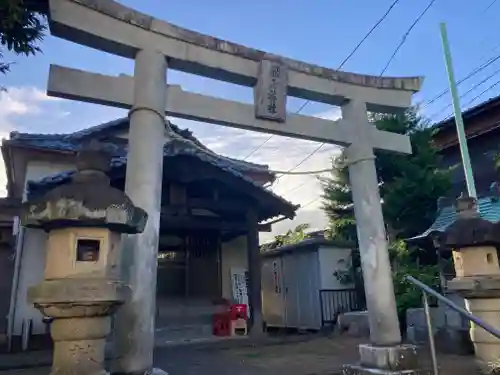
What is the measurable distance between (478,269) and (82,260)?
16.4 feet

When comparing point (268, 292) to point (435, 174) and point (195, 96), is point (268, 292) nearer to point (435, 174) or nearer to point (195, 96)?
point (435, 174)

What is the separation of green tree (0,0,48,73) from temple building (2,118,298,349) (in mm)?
4129

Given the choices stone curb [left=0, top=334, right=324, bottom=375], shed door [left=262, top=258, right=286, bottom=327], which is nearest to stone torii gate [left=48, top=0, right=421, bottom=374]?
stone curb [left=0, top=334, right=324, bottom=375]

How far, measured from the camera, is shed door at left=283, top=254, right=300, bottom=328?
14.3 m

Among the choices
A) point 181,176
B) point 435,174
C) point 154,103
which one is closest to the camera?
point 154,103

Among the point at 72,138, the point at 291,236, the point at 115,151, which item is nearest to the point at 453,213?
the point at 115,151

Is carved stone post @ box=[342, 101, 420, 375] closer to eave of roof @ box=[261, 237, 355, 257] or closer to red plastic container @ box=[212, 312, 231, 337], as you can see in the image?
red plastic container @ box=[212, 312, 231, 337]

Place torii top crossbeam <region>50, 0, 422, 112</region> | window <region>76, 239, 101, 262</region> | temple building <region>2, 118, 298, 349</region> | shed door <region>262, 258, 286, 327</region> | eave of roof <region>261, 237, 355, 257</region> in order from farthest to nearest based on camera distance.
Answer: shed door <region>262, 258, 286, 327</region>, eave of roof <region>261, 237, 355, 257</region>, temple building <region>2, 118, 298, 349</region>, torii top crossbeam <region>50, 0, 422, 112</region>, window <region>76, 239, 101, 262</region>

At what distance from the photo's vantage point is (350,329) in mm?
11336

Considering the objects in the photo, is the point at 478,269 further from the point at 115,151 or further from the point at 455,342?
the point at 115,151

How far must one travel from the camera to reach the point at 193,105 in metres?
5.39

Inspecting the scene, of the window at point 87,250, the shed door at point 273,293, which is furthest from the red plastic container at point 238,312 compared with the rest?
the window at point 87,250

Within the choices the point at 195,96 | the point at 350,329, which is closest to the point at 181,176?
the point at 195,96

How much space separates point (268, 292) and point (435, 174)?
25.0ft
